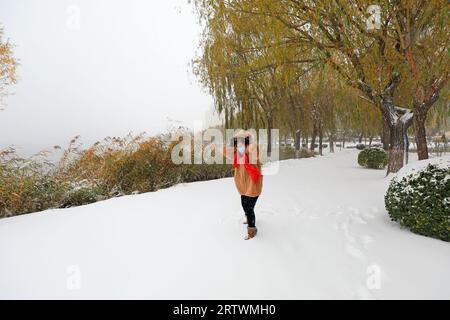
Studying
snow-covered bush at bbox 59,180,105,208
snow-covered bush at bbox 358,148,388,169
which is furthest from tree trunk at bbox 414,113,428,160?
snow-covered bush at bbox 59,180,105,208

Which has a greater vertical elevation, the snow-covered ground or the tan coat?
the tan coat

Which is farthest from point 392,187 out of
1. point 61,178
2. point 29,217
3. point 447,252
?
point 61,178

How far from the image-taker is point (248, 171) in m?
3.24

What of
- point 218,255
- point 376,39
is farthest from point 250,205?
point 376,39

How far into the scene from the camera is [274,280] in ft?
7.83

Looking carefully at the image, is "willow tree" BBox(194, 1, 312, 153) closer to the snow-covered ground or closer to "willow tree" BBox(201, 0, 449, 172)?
"willow tree" BBox(201, 0, 449, 172)

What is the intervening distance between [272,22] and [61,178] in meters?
6.42

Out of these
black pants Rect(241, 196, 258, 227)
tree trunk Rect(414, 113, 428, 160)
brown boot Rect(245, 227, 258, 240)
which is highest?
tree trunk Rect(414, 113, 428, 160)

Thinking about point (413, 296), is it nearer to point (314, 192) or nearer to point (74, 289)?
point (74, 289)

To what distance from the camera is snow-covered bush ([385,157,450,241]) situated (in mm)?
3055

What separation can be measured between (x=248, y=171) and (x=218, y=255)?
3.64 feet

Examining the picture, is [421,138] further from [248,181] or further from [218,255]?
[218,255]

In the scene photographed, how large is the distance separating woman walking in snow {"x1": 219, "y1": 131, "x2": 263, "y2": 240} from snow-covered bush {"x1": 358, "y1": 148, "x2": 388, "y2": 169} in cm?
964

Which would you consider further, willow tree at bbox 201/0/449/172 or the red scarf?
willow tree at bbox 201/0/449/172
